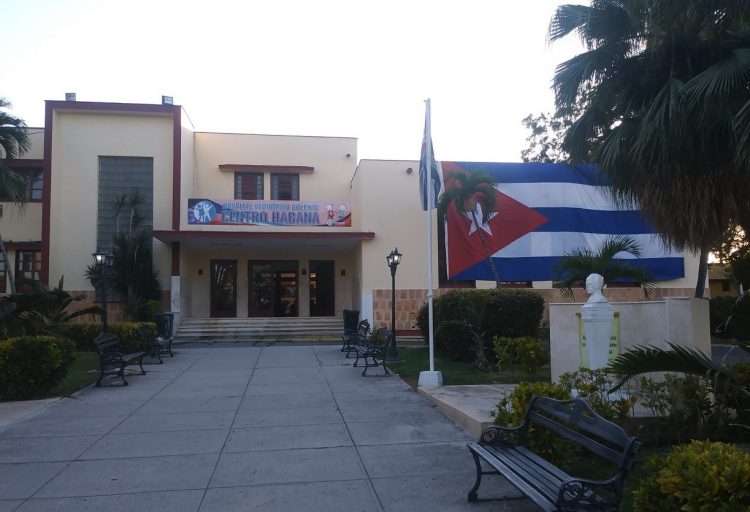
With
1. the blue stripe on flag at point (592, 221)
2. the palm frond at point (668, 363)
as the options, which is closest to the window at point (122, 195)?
the blue stripe on flag at point (592, 221)

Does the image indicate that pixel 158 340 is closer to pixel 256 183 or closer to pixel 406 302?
pixel 406 302

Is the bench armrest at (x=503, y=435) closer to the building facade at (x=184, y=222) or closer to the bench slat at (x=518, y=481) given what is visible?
the bench slat at (x=518, y=481)

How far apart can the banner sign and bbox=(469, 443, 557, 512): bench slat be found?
1922 cm

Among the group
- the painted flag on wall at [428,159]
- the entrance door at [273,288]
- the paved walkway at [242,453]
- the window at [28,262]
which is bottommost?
the paved walkway at [242,453]

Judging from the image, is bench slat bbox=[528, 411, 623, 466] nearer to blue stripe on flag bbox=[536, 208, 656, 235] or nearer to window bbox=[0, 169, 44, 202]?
blue stripe on flag bbox=[536, 208, 656, 235]

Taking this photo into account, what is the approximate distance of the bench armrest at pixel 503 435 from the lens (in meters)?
5.59

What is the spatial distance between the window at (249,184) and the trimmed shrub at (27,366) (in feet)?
57.6

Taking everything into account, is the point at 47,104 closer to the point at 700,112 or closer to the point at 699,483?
the point at 700,112

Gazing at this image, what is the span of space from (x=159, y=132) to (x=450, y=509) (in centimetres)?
2293

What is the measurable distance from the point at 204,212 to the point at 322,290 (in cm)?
618

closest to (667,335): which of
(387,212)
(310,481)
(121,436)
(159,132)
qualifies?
(310,481)

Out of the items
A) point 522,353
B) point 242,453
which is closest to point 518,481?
point 242,453

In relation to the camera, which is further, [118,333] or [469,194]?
[469,194]

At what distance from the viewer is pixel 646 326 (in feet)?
29.7
